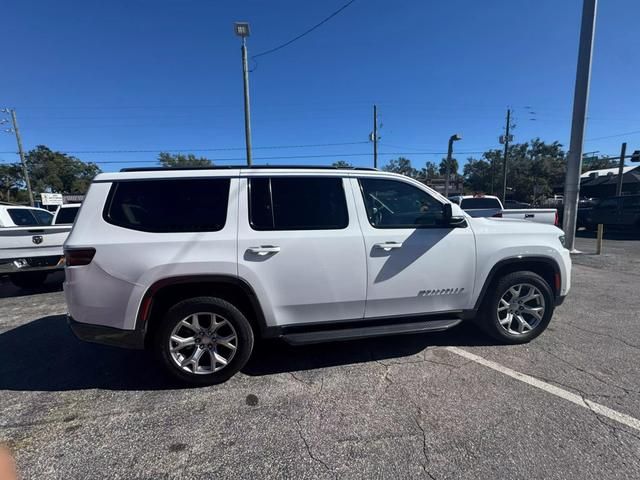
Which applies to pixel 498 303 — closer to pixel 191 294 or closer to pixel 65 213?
pixel 191 294

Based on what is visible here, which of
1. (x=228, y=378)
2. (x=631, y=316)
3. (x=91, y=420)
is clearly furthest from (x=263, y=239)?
(x=631, y=316)

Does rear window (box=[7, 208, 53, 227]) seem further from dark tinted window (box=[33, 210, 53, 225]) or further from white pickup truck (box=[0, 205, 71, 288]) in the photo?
white pickup truck (box=[0, 205, 71, 288])

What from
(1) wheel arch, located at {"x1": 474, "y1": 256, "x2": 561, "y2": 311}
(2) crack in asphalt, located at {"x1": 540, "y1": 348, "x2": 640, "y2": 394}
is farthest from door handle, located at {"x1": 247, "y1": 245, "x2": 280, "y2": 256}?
(2) crack in asphalt, located at {"x1": 540, "y1": 348, "x2": 640, "y2": 394}

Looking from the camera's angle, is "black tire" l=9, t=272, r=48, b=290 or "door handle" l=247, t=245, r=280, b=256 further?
"black tire" l=9, t=272, r=48, b=290

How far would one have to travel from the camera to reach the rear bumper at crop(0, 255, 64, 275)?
5.41m

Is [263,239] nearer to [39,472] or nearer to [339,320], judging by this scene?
[339,320]

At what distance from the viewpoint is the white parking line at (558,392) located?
2303 millimetres

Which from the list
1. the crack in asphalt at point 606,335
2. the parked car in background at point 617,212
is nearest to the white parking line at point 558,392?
the crack in asphalt at point 606,335

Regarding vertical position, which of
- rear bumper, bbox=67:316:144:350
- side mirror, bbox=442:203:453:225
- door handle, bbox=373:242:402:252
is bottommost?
rear bumper, bbox=67:316:144:350

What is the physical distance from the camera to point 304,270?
2.88 meters

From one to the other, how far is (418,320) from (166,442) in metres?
2.46

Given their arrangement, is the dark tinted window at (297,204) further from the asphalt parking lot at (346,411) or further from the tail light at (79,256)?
the asphalt parking lot at (346,411)

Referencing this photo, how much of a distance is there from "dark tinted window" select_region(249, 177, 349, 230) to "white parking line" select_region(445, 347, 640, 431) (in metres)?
1.98

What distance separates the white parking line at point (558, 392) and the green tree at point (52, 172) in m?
80.2
